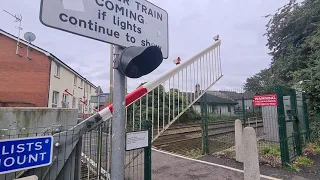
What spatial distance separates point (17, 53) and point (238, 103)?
64.2 ft

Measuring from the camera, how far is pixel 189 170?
5.37 meters

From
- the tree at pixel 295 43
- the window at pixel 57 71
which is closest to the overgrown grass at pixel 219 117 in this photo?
the tree at pixel 295 43

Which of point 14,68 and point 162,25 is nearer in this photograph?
point 162,25

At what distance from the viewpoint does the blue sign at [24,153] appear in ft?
4.80

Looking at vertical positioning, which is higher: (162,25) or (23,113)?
(162,25)

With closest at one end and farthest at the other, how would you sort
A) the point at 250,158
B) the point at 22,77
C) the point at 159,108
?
the point at 159,108
the point at 250,158
the point at 22,77

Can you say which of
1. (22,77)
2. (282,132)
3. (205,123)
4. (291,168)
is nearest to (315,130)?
(282,132)

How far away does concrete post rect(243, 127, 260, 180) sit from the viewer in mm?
3685

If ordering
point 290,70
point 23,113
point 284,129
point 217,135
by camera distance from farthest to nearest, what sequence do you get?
1. point 290,70
2. point 217,135
3. point 284,129
4. point 23,113

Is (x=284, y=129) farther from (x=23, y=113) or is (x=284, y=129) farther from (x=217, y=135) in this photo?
(x=23, y=113)

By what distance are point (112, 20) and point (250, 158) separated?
335cm

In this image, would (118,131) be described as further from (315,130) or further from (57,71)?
(57,71)

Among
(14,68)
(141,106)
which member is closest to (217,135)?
(141,106)

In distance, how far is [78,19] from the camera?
4.93ft
